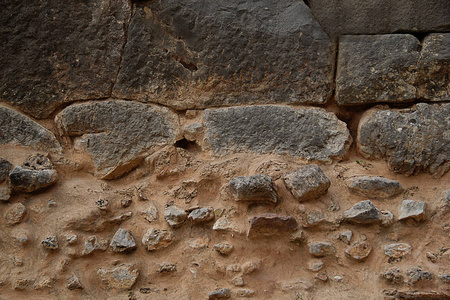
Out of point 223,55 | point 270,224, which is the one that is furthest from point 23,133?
point 270,224

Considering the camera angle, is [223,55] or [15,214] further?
[223,55]

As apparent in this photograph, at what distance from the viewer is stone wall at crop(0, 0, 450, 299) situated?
2.21m

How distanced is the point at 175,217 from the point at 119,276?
1.34ft

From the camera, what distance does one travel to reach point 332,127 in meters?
2.59

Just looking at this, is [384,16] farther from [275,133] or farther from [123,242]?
[123,242]

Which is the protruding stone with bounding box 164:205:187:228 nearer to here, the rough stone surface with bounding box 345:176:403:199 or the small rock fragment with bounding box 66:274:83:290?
the small rock fragment with bounding box 66:274:83:290

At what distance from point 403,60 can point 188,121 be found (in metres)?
1.33

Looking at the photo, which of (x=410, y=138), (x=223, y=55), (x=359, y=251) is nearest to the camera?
(x=359, y=251)

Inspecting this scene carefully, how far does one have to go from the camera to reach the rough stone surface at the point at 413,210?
2273 millimetres

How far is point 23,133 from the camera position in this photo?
2.49 meters

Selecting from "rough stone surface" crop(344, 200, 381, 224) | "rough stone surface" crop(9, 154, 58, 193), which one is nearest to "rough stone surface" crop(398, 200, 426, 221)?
"rough stone surface" crop(344, 200, 381, 224)

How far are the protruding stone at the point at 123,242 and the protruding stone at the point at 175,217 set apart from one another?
0.21m

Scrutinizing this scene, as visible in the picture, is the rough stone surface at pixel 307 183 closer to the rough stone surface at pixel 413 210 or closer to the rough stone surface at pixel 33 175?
the rough stone surface at pixel 413 210

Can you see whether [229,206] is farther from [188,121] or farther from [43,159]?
[43,159]
